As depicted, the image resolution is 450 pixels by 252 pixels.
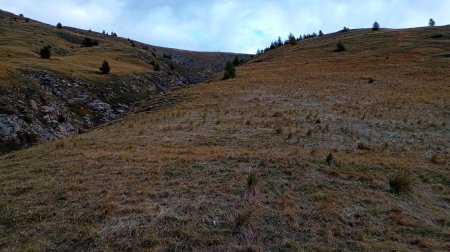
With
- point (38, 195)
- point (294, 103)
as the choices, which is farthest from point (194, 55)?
point (38, 195)

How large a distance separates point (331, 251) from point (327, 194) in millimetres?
2927

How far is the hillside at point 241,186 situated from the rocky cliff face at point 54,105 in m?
5.09

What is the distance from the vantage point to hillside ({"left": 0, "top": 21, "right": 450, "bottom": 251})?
921cm

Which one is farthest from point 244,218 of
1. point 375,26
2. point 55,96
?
point 375,26

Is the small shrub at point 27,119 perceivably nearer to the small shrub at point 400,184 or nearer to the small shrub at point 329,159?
the small shrub at point 329,159

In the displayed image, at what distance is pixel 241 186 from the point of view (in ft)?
38.8

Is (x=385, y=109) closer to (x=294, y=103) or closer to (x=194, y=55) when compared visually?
(x=294, y=103)

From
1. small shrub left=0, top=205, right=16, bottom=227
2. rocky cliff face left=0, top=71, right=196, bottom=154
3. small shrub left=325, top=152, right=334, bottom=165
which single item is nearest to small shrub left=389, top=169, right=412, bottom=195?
small shrub left=325, top=152, right=334, bottom=165

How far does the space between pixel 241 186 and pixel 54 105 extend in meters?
21.5

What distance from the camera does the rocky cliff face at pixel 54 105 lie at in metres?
23.2

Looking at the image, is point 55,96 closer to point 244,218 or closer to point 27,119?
point 27,119

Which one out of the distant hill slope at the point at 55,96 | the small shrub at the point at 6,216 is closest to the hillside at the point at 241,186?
the small shrub at the point at 6,216

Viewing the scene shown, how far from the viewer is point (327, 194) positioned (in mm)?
11461

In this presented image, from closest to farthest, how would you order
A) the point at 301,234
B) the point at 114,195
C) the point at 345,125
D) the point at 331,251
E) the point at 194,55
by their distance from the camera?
the point at 331,251, the point at 301,234, the point at 114,195, the point at 345,125, the point at 194,55
